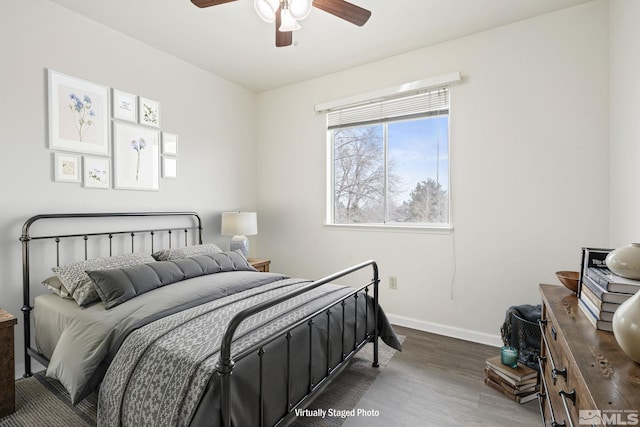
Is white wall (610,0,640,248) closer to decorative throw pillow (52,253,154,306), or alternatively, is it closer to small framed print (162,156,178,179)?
decorative throw pillow (52,253,154,306)

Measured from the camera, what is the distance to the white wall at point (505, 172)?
229 cm

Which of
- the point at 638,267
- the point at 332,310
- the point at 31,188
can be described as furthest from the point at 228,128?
the point at 638,267

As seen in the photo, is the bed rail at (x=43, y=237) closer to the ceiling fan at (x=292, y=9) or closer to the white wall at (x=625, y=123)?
the ceiling fan at (x=292, y=9)

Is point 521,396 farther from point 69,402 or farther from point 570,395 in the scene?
point 69,402

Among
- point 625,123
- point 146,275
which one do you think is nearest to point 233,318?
point 146,275

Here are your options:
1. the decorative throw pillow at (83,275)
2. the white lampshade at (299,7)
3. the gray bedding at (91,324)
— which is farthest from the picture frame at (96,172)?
the white lampshade at (299,7)

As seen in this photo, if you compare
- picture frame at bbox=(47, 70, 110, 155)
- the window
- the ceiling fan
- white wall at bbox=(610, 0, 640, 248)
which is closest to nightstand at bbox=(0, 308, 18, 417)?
picture frame at bbox=(47, 70, 110, 155)

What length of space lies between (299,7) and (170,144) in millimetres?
1991

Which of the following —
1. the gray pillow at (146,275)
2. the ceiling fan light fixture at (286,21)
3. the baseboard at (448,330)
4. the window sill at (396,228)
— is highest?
the ceiling fan light fixture at (286,21)

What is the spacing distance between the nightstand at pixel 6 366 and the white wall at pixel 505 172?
2598 mm

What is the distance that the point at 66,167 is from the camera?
7.77 feet

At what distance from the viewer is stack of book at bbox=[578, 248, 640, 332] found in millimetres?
1072

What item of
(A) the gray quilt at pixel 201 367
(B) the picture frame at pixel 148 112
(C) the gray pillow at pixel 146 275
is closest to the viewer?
(A) the gray quilt at pixel 201 367

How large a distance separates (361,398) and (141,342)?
1296 mm
